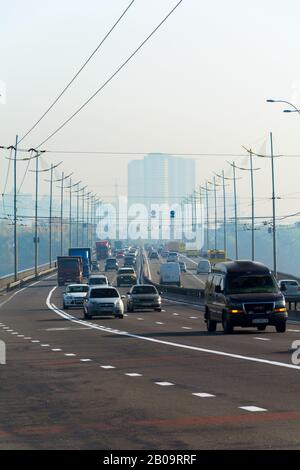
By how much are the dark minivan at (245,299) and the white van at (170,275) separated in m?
75.0

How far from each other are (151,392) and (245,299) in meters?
18.4

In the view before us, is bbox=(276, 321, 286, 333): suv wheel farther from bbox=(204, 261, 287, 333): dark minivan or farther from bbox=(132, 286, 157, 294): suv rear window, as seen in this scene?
bbox=(132, 286, 157, 294): suv rear window

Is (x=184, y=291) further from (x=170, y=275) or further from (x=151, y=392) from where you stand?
(x=151, y=392)

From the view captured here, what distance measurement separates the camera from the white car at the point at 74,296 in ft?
219

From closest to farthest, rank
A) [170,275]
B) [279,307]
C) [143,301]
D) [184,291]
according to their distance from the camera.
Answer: [279,307] → [143,301] → [184,291] → [170,275]

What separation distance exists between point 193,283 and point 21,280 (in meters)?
17.4

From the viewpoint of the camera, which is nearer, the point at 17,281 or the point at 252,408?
the point at 252,408

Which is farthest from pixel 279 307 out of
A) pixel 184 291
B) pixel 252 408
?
pixel 184 291

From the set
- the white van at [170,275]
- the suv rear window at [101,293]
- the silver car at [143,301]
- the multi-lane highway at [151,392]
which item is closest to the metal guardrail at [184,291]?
the silver car at [143,301]

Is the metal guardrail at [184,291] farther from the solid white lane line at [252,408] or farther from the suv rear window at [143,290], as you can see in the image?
the solid white lane line at [252,408]

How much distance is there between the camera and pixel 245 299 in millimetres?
36156

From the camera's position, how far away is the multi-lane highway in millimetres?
12602
